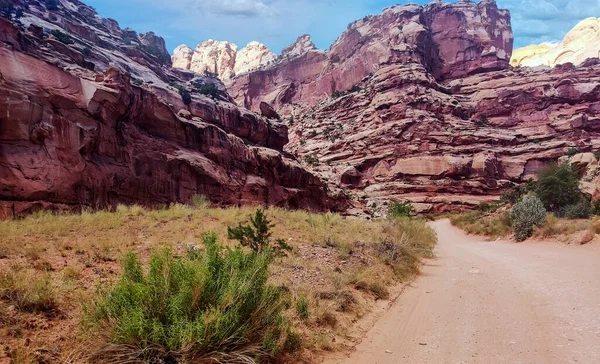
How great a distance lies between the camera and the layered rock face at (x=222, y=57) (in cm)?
13923

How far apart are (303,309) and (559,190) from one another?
25388 mm

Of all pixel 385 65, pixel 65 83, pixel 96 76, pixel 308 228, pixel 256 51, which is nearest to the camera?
pixel 308 228

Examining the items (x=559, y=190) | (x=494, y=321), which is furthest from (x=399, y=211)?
(x=494, y=321)

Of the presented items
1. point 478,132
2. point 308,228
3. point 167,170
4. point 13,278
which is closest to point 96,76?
point 167,170

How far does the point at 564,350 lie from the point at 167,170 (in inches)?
853

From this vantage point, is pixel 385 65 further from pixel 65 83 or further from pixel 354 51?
pixel 65 83

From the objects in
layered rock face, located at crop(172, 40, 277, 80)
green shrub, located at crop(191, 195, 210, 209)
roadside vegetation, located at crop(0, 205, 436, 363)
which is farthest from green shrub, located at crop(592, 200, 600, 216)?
layered rock face, located at crop(172, 40, 277, 80)

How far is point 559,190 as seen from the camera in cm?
2297

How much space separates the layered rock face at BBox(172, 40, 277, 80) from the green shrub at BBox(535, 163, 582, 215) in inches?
4971

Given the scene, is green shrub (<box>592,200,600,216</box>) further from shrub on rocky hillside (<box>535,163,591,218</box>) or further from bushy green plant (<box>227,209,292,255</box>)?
bushy green plant (<box>227,209,292,255</box>)

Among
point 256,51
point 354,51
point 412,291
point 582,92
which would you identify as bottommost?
point 412,291

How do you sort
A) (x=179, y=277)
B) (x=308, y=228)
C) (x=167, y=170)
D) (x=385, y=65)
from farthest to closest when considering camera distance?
(x=385, y=65) → (x=167, y=170) → (x=308, y=228) → (x=179, y=277)

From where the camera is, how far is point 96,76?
19.8 metres

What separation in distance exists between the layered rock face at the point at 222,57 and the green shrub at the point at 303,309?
464 feet
